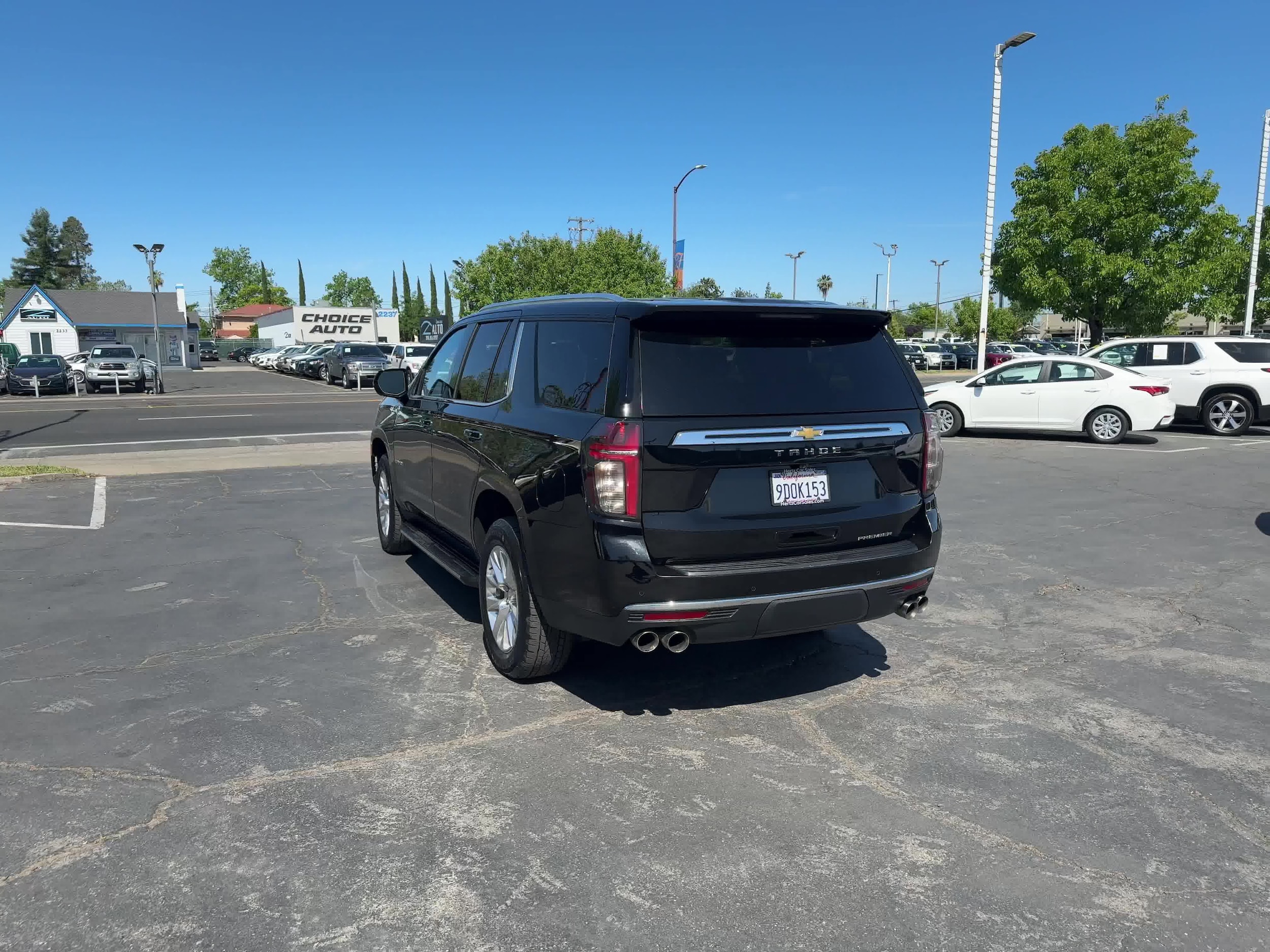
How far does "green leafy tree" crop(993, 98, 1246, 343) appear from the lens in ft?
81.5

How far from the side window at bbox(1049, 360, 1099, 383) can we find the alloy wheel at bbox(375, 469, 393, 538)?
12.6 metres

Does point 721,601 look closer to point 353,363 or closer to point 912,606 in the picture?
point 912,606

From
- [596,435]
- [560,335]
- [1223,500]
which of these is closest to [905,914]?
[596,435]

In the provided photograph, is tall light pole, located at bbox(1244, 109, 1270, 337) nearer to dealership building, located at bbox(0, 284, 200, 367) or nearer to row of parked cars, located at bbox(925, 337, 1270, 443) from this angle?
row of parked cars, located at bbox(925, 337, 1270, 443)

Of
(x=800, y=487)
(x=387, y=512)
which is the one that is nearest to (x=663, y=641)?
(x=800, y=487)

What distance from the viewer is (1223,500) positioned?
10203 millimetres

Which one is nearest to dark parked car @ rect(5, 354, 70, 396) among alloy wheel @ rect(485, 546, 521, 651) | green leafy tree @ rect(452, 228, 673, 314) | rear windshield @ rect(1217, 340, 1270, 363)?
green leafy tree @ rect(452, 228, 673, 314)

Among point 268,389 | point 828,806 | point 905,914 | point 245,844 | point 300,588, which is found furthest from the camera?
point 268,389

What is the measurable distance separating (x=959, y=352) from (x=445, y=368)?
5406cm

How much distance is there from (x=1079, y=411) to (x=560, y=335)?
1366cm

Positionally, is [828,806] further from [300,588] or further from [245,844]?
[300,588]

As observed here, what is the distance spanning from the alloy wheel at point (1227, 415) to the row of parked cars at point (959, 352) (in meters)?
32.5

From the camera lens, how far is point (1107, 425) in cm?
1573

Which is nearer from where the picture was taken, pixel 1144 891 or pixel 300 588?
pixel 1144 891
